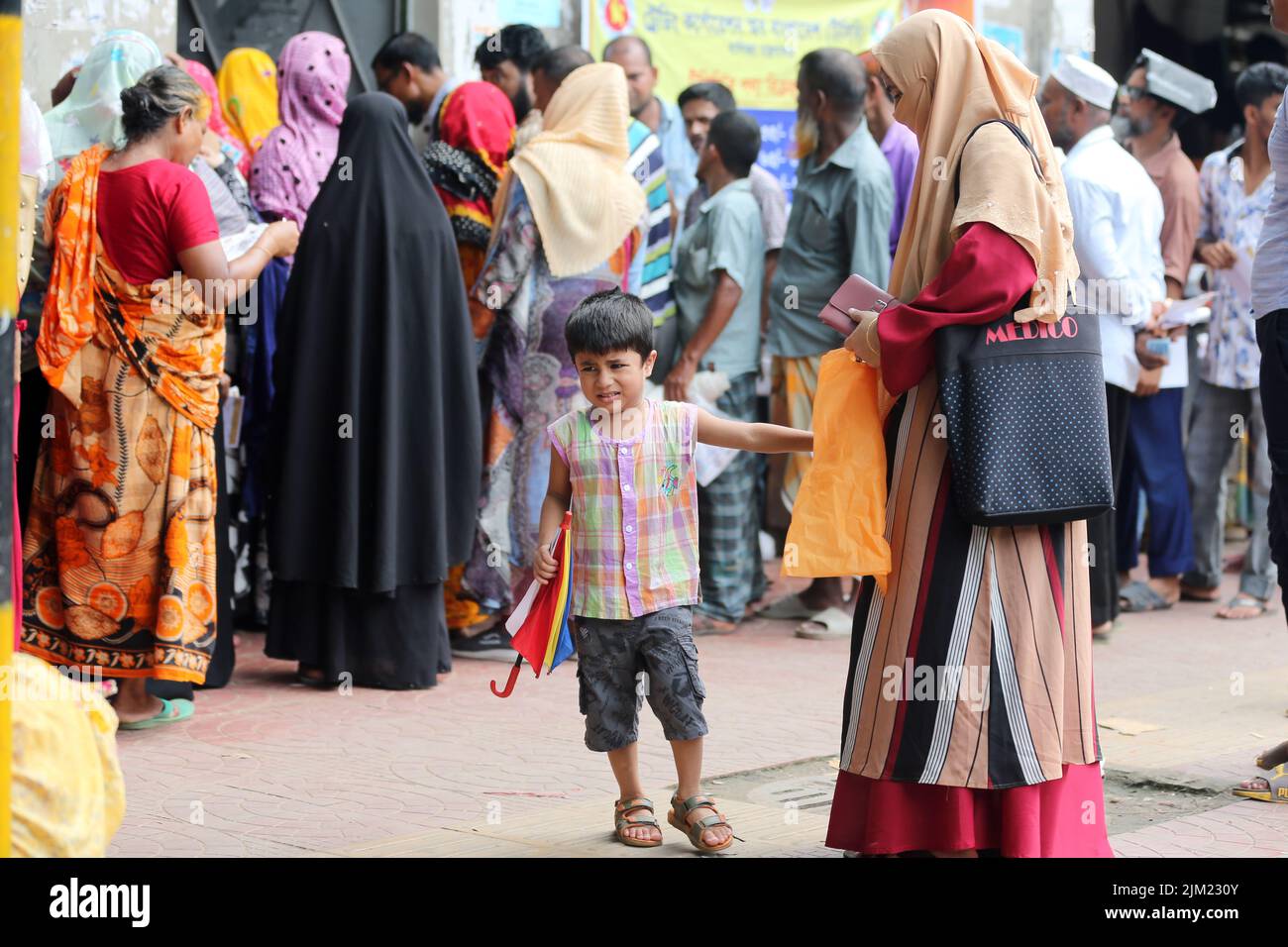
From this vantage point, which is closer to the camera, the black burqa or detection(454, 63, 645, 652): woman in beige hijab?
the black burqa

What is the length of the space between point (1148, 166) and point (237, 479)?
456cm

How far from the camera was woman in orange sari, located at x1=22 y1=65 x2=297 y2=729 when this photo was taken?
16.9ft

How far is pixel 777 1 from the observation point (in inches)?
407

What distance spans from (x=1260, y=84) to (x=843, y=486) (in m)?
4.93

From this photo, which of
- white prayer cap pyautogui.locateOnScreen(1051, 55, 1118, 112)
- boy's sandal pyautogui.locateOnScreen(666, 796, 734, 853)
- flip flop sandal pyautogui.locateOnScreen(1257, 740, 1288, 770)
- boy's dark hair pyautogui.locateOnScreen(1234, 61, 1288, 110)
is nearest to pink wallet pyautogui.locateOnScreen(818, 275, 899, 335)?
boy's sandal pyautogui.locateOnScreen(666, 796, 734, 853)

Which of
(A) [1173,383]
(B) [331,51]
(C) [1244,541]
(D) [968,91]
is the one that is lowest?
(C) [1244,541]

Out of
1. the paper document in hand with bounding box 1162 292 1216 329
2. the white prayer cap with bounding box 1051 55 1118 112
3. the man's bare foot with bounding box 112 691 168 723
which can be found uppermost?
the white prayer cap with bounding box 1051 55 1118 112

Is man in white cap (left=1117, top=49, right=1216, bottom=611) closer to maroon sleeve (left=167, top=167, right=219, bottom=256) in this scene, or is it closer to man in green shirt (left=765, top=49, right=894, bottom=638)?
man in green shirt (left=765, top=49, right=894, bottom=638)

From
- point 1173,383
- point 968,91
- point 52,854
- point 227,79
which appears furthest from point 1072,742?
point 227,79

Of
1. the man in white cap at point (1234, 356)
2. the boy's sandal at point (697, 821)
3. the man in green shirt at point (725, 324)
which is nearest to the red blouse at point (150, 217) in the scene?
the boy's sandal at point (697, 821)

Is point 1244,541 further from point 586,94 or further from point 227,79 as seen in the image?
point 227,79

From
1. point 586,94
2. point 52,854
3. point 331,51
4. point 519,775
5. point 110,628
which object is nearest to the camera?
point 52,854

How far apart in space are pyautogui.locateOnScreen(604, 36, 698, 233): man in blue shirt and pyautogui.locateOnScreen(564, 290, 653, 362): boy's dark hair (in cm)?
402

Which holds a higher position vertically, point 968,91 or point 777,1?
point 777,1
